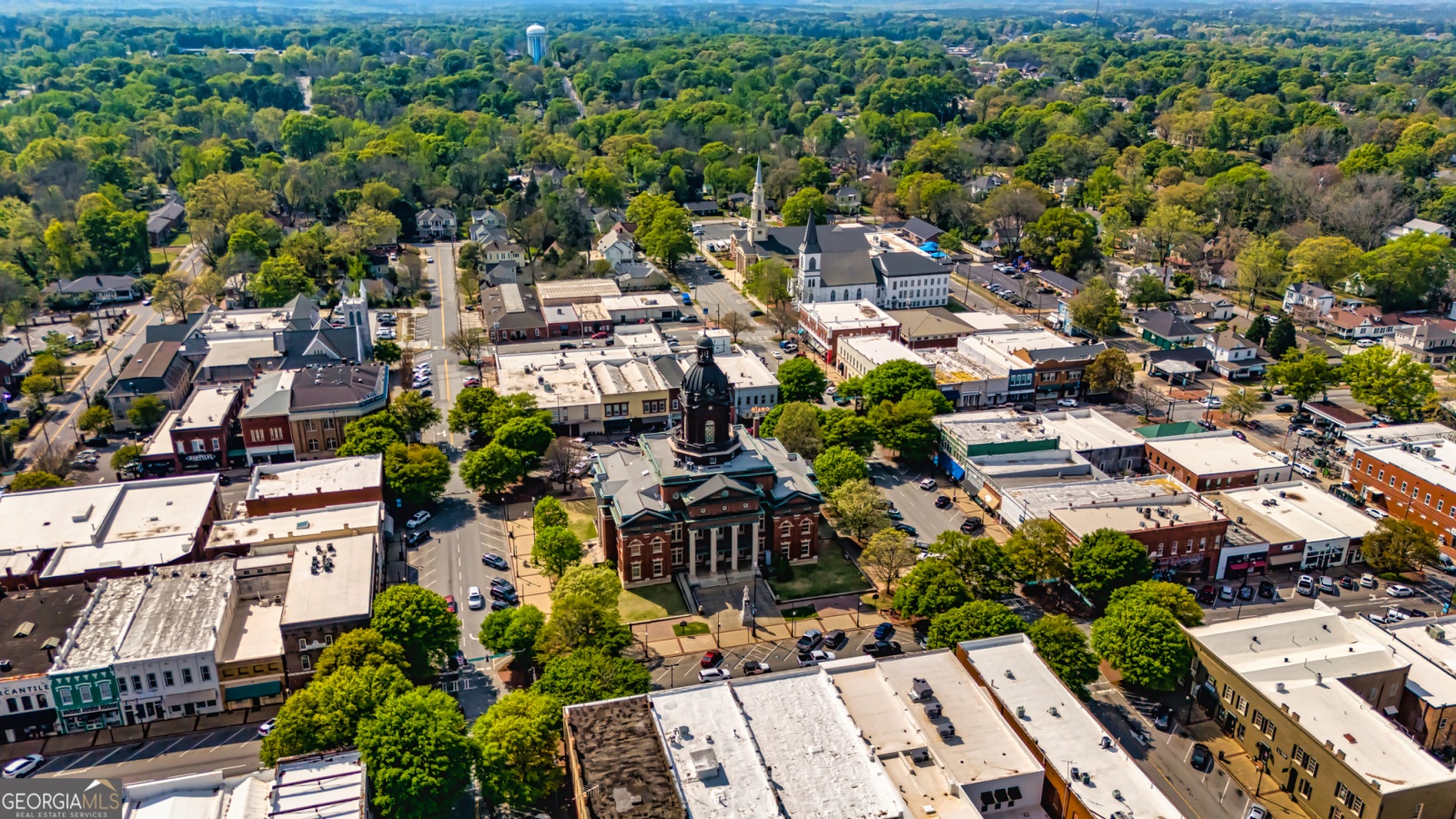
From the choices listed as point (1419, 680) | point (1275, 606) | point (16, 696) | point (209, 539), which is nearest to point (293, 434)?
point (209, 539)

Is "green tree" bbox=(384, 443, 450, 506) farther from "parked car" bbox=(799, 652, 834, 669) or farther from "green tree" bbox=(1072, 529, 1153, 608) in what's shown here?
"green tree" bbox=(1072, 529, 1153, 608)

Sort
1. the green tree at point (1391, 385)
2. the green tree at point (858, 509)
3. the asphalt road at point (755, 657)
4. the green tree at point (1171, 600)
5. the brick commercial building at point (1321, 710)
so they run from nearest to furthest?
1. the brick commercial building at point (1321, 710)
2. the asphalt road at point (755, 657)
3. the green tree at point (1171, 600)
4. the green tree at point (858, 509)
5. the green tree at point (1391, 385)

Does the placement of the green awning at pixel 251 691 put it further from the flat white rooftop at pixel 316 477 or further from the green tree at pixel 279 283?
the green tree at pixel 279 283

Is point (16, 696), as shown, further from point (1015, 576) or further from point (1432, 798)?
point (1432, 798)

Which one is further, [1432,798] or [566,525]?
[566,525]

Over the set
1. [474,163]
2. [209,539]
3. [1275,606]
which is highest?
[474,163]

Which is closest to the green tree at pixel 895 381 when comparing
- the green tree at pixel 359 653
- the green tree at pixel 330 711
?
the green tree at pixel 359 653

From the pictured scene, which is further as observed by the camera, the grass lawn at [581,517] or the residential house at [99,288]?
the residential house at [99,288]

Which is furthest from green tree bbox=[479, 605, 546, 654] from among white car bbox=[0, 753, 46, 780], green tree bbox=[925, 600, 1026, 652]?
green tree bbox=[925, 600, 1026, 652]
